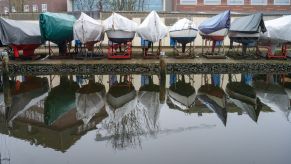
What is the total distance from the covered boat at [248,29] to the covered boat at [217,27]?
2.96 ft

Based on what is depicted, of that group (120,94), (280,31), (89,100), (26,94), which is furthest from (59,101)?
(280,31)

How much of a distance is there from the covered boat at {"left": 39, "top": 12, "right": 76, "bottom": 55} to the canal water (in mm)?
2574

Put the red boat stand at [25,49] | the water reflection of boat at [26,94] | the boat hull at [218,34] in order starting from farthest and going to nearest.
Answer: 1. the boat hull at [218,34]
2. the red boat stand at [25,49]
3. the water reflection of boat at [26,94]

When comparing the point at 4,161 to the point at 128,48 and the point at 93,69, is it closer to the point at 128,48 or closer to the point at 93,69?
the point at 93,69

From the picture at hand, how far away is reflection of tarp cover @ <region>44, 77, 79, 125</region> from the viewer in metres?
12.5

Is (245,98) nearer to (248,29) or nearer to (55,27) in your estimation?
(248,29)

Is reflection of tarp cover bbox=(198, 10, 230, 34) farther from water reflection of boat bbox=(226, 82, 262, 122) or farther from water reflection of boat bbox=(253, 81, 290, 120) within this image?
water reflection of boat bbox=(226, 82, 262, 122)

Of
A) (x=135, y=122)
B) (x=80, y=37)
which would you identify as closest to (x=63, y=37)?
(x=80, y=37)

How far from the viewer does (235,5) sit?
147ft

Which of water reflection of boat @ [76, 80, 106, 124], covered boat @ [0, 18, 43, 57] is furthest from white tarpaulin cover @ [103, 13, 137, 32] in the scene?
covered boat @ [0, 18, 43, 57]

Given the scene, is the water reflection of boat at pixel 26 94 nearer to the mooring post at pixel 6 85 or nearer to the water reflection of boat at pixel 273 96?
the mooring post at pixel 6 85

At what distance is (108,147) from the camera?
31.5 ft

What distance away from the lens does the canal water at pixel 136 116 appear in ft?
29.9

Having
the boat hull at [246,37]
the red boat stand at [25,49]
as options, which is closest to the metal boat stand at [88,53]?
the red boat stand at [25,49]
